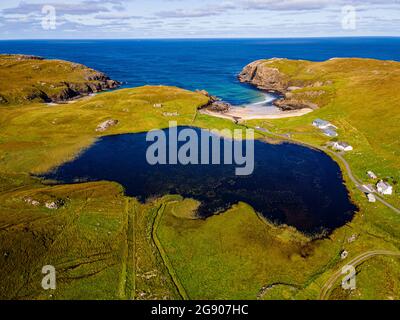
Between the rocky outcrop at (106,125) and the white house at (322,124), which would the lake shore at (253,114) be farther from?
the rocky outcrop at (106,125)

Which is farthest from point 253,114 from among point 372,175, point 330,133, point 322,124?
point 372,175

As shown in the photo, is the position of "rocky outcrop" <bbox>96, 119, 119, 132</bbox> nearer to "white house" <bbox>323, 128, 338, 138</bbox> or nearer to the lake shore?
the lake shore

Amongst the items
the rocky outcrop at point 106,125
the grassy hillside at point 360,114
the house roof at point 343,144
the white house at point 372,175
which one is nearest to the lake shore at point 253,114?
the grassy hillside at point 360,114

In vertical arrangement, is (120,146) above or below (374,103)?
below

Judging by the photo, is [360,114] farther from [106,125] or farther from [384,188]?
[106,125]

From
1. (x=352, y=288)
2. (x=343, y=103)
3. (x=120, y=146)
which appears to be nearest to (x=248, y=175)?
(x=352, y=288)

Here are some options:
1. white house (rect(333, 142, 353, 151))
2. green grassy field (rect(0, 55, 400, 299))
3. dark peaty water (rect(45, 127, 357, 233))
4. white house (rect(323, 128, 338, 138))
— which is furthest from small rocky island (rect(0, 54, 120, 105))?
white house (rect(333, 142, 353, 151))
